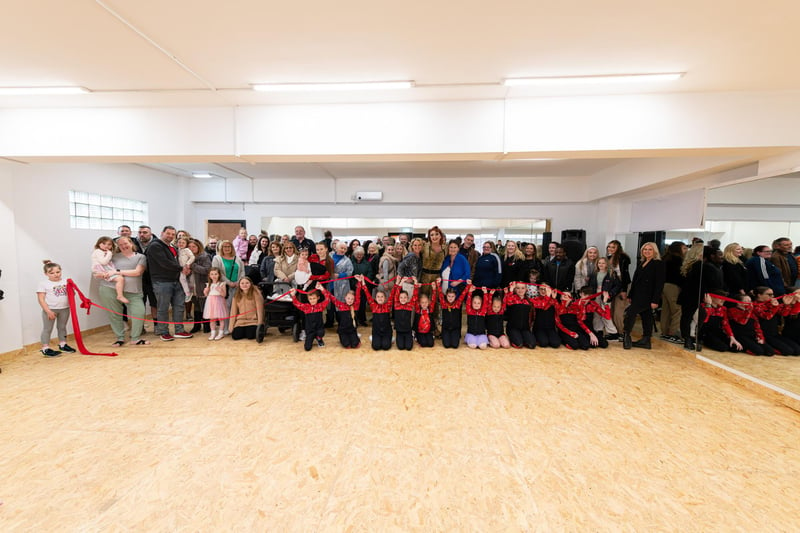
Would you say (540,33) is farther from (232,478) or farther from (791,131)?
(232,478)

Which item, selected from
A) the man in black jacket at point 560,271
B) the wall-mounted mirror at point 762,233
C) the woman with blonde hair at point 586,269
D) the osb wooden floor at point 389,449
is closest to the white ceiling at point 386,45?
the wall-mounted mirror at point 762,233

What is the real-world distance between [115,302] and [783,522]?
23.0 ft

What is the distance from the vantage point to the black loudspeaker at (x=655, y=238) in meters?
5.28

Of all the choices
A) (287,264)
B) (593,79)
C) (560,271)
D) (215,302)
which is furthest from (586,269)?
(215,302)

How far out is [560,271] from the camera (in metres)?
5.45

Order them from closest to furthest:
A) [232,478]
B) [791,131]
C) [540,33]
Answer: [232,478] → [540,33] → [791,131]

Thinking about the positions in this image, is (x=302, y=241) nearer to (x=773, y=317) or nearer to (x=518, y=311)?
(x=518, y=311)

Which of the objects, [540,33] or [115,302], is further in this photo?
[115,302]

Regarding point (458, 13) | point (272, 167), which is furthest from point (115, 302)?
point (458, 13)

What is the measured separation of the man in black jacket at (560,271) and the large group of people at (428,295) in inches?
1.2

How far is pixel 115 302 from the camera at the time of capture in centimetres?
462

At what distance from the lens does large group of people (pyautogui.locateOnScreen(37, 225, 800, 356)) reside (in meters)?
4.39

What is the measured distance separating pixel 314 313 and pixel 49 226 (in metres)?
4.22

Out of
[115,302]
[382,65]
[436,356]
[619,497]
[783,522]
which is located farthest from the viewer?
[115,302]
